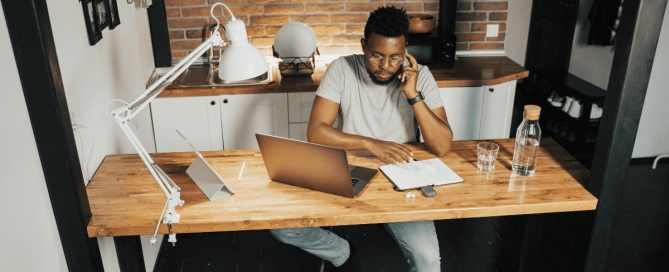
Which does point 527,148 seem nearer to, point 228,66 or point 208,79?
point 228,66

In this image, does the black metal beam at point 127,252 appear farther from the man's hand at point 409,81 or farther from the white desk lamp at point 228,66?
the man's hand at point 409,81

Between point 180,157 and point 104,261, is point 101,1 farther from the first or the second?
point 104,261

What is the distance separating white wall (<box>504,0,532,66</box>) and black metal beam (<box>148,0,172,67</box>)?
11.0ft

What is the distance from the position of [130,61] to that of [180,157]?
766 mm

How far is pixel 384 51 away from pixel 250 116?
1.19 metres

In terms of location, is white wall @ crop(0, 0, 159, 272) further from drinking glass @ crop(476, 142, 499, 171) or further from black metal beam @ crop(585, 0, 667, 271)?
black metal beam @ crop(585, 0, 667, 271)

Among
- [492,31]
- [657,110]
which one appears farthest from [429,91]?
[657,110]

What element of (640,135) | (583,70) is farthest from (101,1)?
(583,70)

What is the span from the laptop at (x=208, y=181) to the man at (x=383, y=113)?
479mm

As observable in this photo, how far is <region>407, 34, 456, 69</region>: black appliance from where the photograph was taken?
3.16 meters

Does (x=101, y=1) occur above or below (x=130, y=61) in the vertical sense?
above

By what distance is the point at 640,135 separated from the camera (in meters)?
3.58

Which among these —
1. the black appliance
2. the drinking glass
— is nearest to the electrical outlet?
the black appliance

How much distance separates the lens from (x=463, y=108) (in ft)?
10.1
